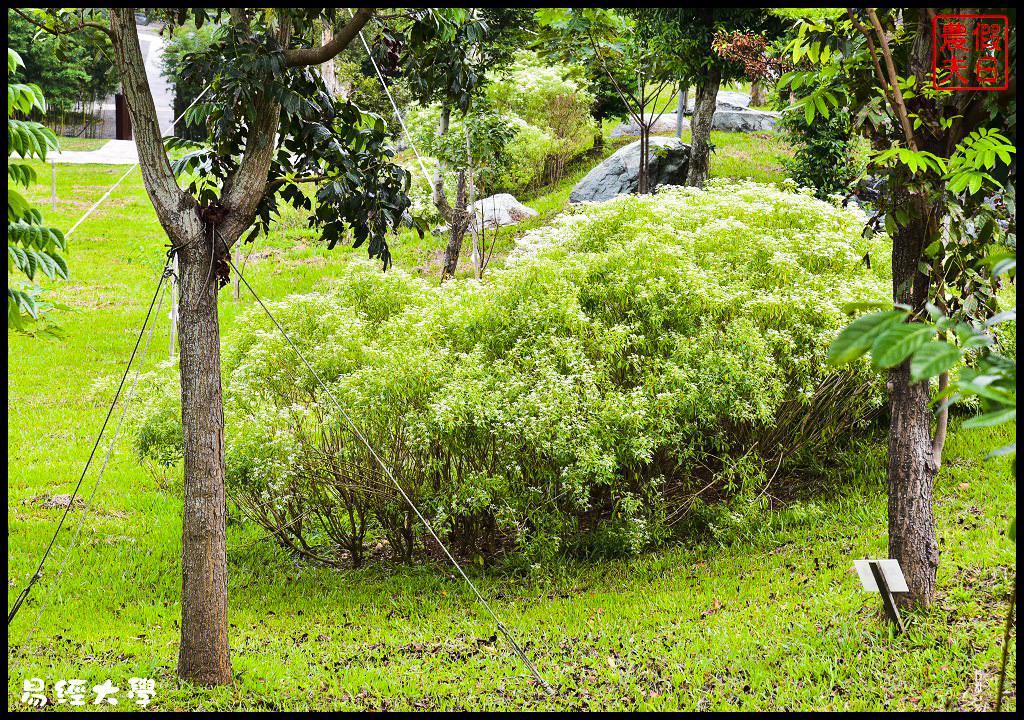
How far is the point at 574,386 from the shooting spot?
549cm

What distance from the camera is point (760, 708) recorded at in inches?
156

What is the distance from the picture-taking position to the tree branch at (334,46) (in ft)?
13.1

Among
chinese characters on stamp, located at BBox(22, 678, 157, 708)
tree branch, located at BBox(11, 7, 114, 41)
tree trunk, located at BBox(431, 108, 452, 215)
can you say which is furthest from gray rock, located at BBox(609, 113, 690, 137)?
chinese characters on stamp, located at BBox(22, 678, 157, 708)

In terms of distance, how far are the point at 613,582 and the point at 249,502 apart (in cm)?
282

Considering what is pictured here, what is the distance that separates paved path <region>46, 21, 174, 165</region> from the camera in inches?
726

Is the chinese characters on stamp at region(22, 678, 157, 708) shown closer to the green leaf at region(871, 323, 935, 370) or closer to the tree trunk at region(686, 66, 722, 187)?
the green leaf at region(871, 323, 935, 370)

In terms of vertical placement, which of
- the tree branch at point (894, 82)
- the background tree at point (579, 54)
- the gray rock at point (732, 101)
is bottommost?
the tree branch at point (894, 82)

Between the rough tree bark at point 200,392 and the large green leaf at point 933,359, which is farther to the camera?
the rough tree bark at point 200,392

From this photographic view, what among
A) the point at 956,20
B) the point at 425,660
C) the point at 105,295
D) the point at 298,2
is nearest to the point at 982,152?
the point at 956,20

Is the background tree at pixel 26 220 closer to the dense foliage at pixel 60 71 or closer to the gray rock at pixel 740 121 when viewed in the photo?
the dense foliage at pixel 60 71

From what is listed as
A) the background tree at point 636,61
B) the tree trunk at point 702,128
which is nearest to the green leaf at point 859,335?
the background tree at point 636,61

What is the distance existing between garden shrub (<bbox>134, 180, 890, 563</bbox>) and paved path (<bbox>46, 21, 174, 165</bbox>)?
14128mm

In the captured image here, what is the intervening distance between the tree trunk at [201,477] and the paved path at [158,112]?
1548 cm

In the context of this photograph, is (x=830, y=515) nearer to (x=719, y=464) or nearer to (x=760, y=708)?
(x=719, y=464)
